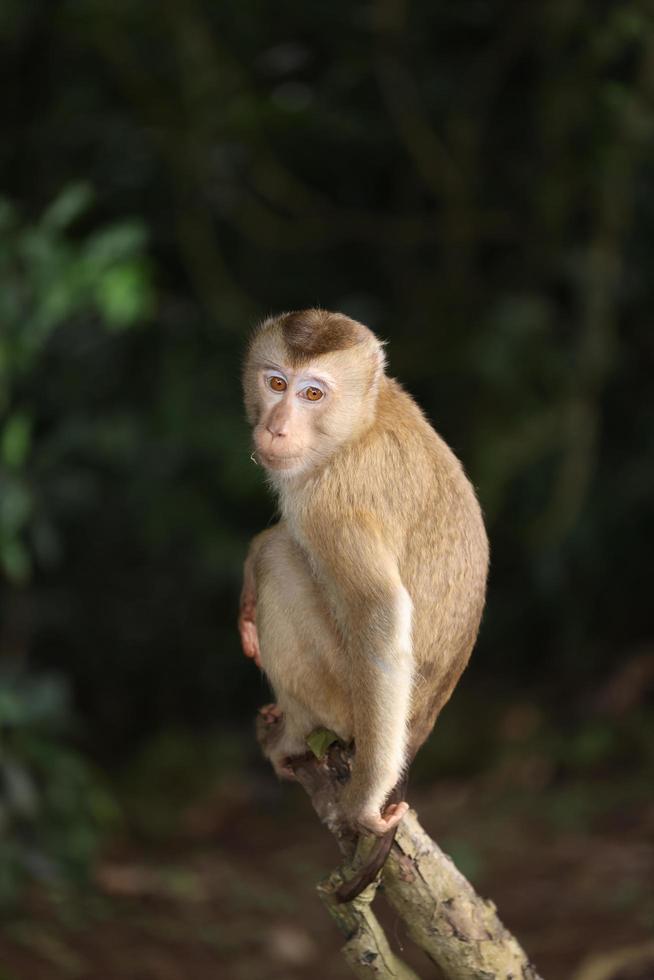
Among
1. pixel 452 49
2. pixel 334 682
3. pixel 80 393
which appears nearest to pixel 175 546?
pixel 80 393

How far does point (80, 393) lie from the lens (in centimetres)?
704

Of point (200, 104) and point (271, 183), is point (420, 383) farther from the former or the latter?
point (200, 104)

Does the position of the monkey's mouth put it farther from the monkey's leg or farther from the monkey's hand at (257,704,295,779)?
the monkey's hand at (257,704,295,779)

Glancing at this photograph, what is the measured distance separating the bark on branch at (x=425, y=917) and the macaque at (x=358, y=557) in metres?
0.08

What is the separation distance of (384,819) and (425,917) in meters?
0.29

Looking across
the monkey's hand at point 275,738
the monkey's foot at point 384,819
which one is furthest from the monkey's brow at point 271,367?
the monkey's foot at point 384,819

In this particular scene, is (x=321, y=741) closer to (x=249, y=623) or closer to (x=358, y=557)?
(x=249, y=623)

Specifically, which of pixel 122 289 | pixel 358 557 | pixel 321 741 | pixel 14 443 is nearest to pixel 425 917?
pixel 321 741

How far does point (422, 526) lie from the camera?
308cm

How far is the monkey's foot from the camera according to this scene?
2.87m

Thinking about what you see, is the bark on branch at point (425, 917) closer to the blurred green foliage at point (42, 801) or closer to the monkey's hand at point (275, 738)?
the monkey's hand at point (275, 738)

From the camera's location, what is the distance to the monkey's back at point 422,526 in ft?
Result: 10.1

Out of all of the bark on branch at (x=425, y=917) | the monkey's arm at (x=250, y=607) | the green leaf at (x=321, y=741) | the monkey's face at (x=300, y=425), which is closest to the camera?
the bark on branch at (x=425, y=917)

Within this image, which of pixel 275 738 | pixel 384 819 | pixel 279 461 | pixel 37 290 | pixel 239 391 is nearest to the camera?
pixel 384 819
